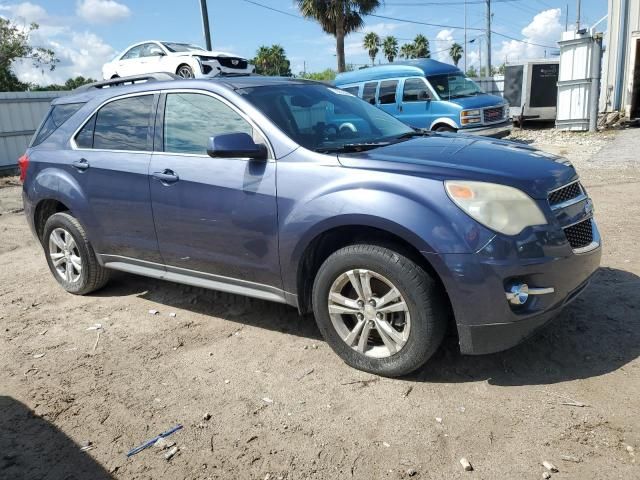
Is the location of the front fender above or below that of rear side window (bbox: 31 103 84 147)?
below

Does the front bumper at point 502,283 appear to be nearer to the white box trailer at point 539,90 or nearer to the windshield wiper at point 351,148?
the windshield wiper at point 351,148

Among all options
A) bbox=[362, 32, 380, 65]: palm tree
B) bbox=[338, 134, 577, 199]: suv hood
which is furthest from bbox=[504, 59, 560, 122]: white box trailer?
bbox=[362, 32, 380, 65]: palm tree

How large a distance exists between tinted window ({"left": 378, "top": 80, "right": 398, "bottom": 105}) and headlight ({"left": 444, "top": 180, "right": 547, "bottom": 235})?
10.7 m

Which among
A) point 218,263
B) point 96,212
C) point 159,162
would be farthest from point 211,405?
point 96,212

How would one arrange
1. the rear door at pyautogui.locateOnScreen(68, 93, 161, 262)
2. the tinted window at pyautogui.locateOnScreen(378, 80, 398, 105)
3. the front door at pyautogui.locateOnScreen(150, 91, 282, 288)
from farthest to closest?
the tinted window at pyautogui.locateOnScreen(378, 80, 398, 105), the rear door at pyautogui.locateOnScreen(68, 93, 161, 262), the front door at pyautogui.locateOnScreen(150, 91, 282, 288)

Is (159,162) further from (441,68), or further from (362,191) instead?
(441,68)

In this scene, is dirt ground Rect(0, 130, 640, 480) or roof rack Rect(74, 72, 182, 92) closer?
dirt ground Rect(0, 130, 640, 480)

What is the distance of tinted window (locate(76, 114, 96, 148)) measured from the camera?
4.59m

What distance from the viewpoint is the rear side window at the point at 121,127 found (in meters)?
4.20

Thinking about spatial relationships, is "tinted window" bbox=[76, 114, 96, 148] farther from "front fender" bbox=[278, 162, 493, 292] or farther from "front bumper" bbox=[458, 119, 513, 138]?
"front bumper" bbox=[458, 119, 513, 138]

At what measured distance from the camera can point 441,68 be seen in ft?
42.8

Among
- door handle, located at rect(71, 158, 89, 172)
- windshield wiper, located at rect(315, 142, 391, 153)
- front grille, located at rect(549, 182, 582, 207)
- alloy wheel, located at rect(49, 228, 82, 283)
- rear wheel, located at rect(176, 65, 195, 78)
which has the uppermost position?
rear wheel, located at rect(176, 65, 195, 78)

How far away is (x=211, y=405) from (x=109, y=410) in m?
0.59

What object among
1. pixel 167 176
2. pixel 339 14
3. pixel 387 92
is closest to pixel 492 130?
pixel 387 92
